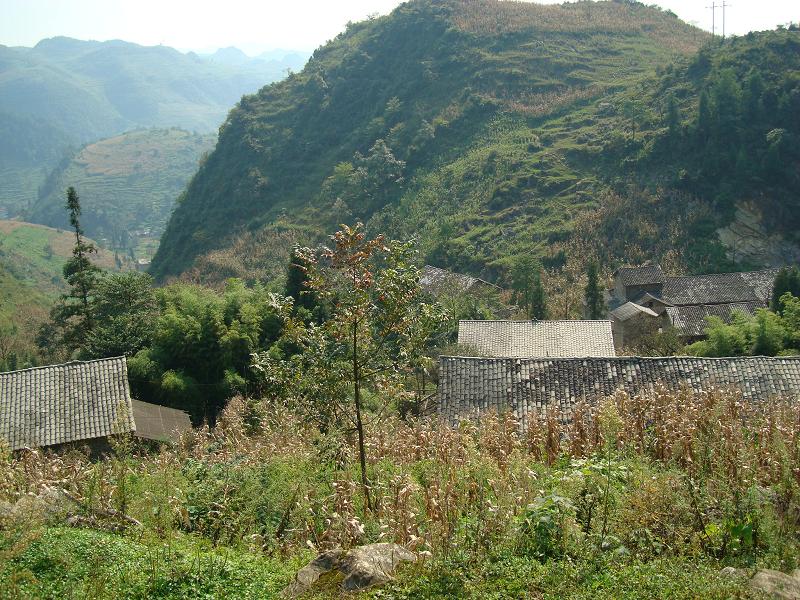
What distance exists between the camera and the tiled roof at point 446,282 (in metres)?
36.8

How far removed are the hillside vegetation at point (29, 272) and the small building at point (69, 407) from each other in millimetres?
31025

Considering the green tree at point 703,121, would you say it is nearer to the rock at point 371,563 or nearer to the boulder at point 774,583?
the boulder at point 774,583

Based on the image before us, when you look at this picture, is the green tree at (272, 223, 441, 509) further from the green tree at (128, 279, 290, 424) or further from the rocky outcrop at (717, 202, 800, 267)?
the rocky outcrop at (717, 202, 800, 267)

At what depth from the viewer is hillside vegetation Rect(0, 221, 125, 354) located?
176ft

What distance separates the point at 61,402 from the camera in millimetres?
15734

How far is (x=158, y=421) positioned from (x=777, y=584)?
15.1 m

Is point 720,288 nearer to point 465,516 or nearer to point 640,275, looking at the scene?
point 640,275

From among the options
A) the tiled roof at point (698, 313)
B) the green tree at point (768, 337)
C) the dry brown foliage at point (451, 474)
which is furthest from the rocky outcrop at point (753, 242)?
the dry brown foliage at point (451, 474)

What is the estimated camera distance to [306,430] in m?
8.99

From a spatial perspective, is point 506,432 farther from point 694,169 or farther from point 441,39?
point 441,39

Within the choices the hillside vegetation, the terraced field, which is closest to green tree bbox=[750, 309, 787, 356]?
the hillside vegetation

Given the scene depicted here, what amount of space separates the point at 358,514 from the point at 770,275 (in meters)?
36.2

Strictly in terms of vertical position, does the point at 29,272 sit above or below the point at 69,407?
above

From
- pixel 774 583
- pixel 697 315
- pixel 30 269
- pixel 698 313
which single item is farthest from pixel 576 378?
pixel 30 269
